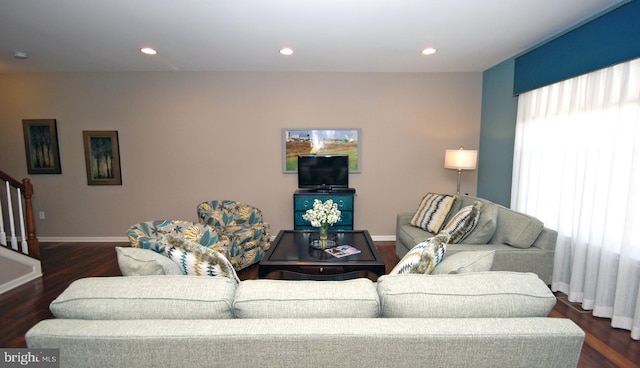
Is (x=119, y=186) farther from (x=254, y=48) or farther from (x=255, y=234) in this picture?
(x=254, y=48)

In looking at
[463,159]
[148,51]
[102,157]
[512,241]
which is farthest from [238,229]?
[463,159]

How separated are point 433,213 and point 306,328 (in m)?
2.74

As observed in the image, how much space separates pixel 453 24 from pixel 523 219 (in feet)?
6.33

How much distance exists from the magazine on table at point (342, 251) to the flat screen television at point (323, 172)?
5.26 feet

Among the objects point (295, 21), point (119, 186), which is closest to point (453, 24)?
point (295, 21)

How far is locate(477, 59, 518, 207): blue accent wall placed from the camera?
375 centimetres

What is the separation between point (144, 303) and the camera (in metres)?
1.17

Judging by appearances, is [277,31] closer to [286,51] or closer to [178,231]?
[286,51]

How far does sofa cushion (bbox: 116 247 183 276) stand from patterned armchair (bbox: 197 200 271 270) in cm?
152

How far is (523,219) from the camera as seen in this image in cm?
268

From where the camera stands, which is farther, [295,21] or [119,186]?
[119,186]

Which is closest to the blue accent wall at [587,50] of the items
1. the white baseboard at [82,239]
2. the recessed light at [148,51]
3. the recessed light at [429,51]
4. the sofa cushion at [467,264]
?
the recessed light at [429,51]

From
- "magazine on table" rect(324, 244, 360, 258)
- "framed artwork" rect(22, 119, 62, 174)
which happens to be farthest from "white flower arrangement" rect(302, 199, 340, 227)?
"framed artwork" rect(22, 119, 62, 174)

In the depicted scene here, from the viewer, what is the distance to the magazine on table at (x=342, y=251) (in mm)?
2707
